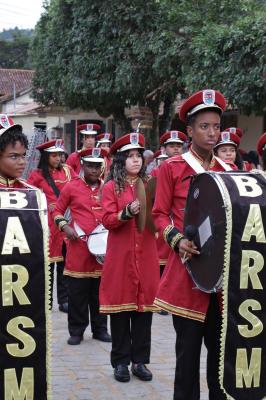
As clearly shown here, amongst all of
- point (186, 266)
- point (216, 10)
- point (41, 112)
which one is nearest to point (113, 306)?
point (186, 266)

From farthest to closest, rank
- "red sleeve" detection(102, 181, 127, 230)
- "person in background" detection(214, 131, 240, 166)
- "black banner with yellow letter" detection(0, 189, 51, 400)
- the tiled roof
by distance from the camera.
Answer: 1. the tiled roof
2. "person in background" detection(214, 131, 240, 166)
3. "red sleeve" detection(102, 181, 127, 230)
4. "black banner with yellow letter" detection(0, 189, 51, 400)

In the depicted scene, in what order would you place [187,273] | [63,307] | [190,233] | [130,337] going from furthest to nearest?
1. [63,307]
2. [130,337]
3. [187,273]
4. [190,233]

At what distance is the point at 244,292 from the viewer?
Answer: 348cm

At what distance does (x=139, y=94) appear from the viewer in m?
17.6

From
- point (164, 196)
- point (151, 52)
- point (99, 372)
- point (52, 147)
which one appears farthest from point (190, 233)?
point (151, 52)

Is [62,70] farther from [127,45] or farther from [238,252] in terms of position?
[238,252]

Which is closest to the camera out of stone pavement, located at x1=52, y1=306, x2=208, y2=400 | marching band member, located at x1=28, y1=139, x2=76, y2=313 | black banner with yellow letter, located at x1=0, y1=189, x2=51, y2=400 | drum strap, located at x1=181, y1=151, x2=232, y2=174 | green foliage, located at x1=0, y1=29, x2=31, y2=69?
black banner with yellow letter, located at x1=0, y1=189, x2=51, y2=400

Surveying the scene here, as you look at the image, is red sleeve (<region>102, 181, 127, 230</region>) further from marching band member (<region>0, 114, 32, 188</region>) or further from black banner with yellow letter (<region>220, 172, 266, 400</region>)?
black banner with yellow letter (<region>220, 172, 266, 400</region>)

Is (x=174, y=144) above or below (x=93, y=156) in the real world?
above

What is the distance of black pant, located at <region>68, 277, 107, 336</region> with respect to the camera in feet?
21.4

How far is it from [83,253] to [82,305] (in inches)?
20.4

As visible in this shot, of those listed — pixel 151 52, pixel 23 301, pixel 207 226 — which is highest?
pixel 151 52

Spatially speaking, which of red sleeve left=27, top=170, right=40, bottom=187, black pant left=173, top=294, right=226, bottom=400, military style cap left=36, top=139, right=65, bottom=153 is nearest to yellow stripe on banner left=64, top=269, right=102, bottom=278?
red sleeve left=27, top=170, right=40, bottom=187

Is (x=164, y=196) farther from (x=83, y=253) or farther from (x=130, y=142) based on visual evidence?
(x=83, y=253)
